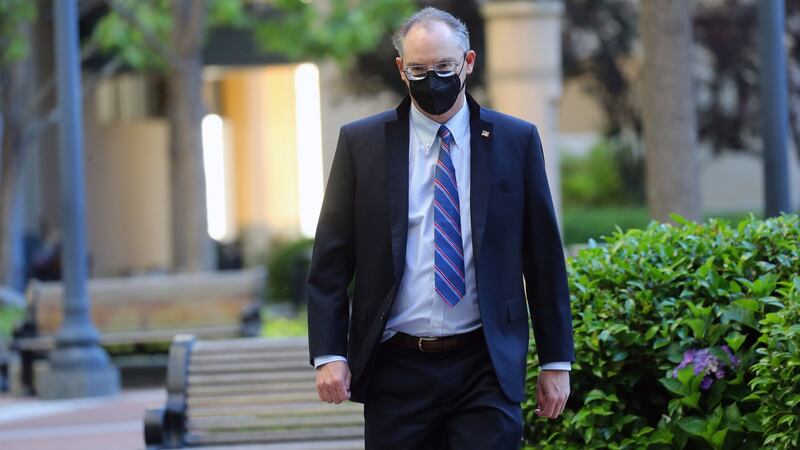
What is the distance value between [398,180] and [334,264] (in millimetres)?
315

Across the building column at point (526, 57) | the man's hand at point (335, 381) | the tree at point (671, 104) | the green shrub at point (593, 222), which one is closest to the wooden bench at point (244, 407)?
the man's hand at point (335, 381)

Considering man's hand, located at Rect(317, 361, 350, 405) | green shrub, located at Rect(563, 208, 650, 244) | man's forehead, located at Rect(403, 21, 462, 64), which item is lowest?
green shrub, located at Rect(563, 208, 650, 244)

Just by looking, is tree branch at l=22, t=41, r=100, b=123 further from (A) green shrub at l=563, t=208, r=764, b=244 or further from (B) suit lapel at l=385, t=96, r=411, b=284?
(B) suit lapel at l=385, t=96, r=411, b=284

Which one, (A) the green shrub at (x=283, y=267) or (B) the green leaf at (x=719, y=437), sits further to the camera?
(A) the green shrub at (x=283, y=267)

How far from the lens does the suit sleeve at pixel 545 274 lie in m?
4.25

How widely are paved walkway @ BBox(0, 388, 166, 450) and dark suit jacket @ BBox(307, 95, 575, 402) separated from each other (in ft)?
15.0

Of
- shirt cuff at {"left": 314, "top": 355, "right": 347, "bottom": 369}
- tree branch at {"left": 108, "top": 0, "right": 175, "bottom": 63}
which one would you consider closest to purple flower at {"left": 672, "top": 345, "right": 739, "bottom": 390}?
shirt cuff at {"left": 314, "top": 355, "right": 347, "bottom": 369}

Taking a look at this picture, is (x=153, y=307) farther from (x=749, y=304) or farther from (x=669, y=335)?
(x=749, y=304)

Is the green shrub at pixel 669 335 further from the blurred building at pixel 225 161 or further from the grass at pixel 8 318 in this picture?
the blurred building at pixel 225 161

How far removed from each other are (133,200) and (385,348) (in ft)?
101

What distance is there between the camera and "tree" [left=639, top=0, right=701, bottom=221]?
10.8 meters

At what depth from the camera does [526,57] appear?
591 inches

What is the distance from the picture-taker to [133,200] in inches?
1351

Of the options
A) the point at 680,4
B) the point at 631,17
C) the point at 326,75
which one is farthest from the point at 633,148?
the point at 680,4
